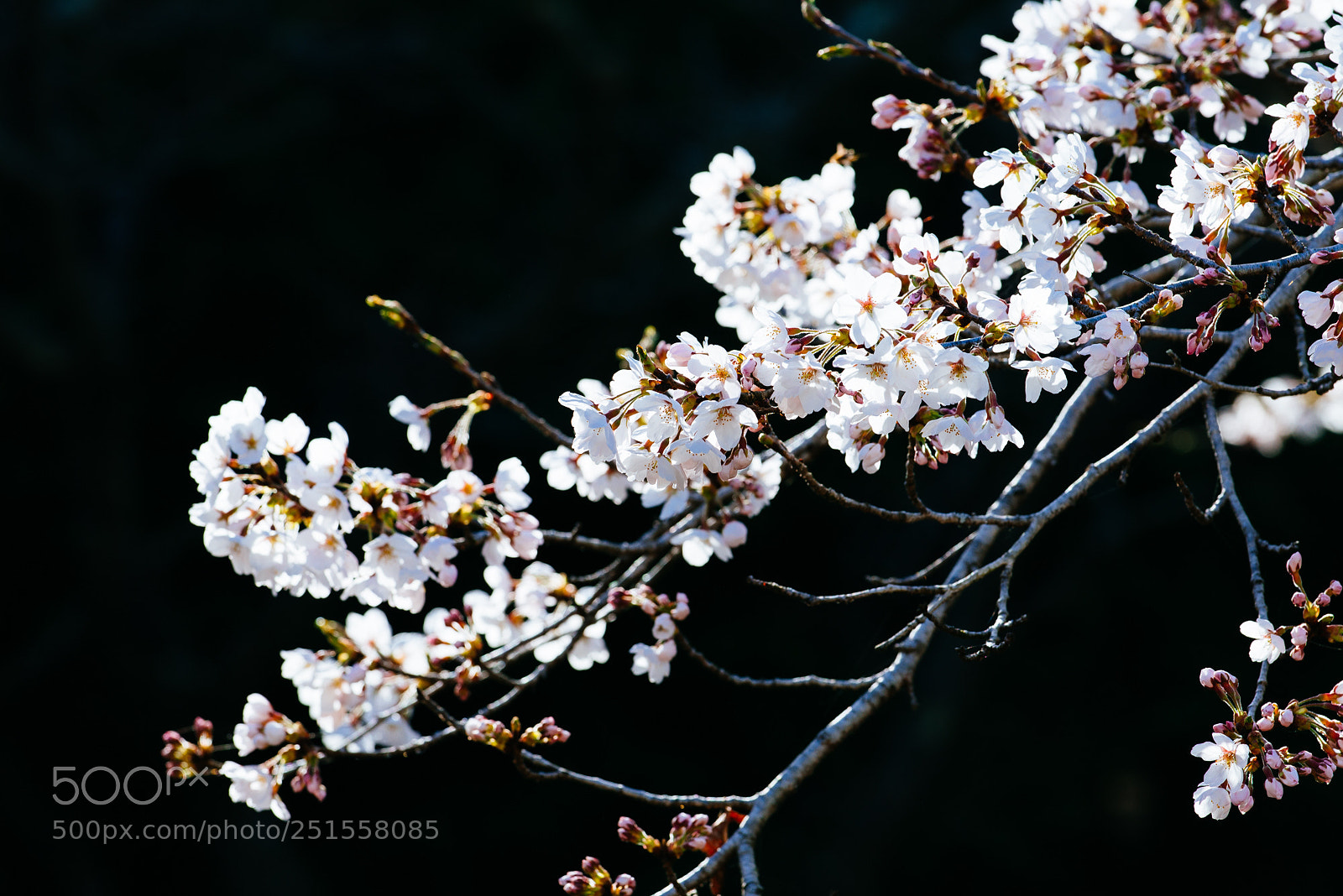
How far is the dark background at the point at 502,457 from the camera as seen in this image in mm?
5102

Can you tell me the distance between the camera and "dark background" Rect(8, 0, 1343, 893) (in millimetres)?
5102

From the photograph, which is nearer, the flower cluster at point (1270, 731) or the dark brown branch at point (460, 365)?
the flower cluster at point (1270, 731)

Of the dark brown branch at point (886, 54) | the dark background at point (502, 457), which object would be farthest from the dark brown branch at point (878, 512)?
the dark background at point (502, 457)

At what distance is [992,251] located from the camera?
155cm

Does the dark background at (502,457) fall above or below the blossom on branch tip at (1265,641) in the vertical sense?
above

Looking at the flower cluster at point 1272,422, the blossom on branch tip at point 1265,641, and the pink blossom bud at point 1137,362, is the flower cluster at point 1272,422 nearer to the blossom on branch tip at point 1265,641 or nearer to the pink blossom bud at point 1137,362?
the blossom on branch tip at point 1265,641

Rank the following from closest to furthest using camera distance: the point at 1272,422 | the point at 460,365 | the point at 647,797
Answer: the point at 647,797 → the point at 460,365 → the point at 1272,422

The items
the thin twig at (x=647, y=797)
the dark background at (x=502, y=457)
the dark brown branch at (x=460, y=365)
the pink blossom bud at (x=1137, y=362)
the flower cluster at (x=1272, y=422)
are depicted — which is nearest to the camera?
the pink blossom bud at (x=1137, y=362)

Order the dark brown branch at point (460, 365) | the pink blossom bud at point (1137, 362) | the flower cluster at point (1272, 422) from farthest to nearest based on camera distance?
the flower cluster at point (1272, 422) → the dark brown branch at point (460, 365) → the pink blossom bud at point (1137, 362)

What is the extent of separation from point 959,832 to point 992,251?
5.88m

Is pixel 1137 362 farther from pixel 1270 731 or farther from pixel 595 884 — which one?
pixel 595 884

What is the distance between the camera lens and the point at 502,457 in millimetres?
5527

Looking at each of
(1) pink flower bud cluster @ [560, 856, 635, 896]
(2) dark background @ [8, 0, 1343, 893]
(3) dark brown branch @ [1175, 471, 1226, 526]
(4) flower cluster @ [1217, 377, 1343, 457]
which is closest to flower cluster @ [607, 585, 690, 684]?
(1) pink flower bud cluster @ [560, 856, 635, 896]

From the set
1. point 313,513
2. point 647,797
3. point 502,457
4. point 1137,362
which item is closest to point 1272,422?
point 502,457
